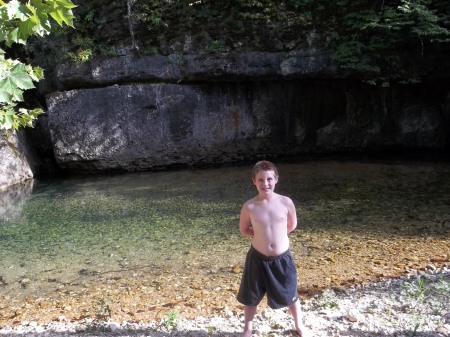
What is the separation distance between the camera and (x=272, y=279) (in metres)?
3.08

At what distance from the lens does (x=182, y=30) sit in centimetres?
1188

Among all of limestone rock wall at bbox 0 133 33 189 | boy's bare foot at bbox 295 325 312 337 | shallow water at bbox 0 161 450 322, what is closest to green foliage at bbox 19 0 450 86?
limestone rock wall at bbox 0 133 33 189

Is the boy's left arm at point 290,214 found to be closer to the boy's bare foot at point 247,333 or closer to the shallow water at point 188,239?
the boy's bare foot at point 247,333

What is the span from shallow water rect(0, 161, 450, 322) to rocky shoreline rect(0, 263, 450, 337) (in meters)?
0.49

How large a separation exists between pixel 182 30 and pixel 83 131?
4169mm

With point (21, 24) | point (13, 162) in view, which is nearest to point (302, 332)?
point (21, 24)

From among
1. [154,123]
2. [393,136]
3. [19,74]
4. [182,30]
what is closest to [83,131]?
[154,123]

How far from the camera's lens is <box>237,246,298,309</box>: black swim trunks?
3082mm

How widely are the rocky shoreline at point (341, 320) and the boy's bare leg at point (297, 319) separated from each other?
0.09 m

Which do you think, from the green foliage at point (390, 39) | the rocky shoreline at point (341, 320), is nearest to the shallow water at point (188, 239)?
the rocky shoreline at point (341, 320)

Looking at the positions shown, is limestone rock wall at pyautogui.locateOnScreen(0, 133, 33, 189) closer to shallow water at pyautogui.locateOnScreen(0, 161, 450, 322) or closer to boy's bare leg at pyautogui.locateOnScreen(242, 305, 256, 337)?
shallow water at pyautogui.locateOnScreen(0, 161, 450, 322)

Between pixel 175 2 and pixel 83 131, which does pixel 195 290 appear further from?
pixel 175 2

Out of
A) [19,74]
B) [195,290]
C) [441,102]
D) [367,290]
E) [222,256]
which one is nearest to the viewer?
[19,74]

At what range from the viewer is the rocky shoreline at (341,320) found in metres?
3.33
